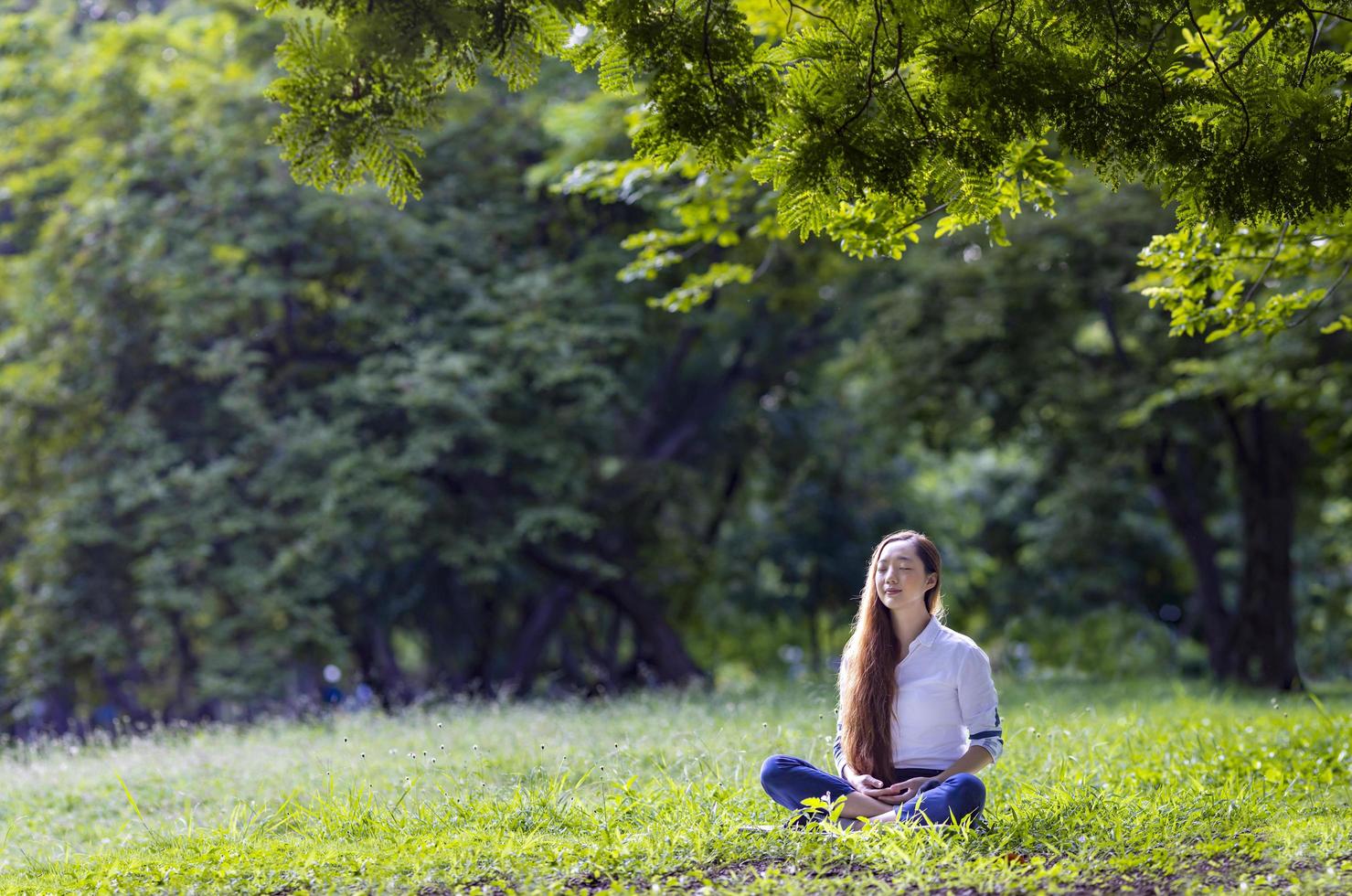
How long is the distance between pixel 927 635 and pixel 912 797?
2.27 feet

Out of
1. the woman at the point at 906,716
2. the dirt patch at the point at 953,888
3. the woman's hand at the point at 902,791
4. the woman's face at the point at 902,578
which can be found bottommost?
the dirt patch at the point at 953,888

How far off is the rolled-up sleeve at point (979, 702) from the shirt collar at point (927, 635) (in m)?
0.22

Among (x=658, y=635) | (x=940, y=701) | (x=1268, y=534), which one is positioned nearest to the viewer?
(x=940, y=701)

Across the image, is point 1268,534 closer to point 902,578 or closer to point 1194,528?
point 1194,528

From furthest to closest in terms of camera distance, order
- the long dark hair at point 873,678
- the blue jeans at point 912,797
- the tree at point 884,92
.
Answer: the long dark hair at point 873,678 < the blue jeans at point 912,797 < the tree at point 884,92

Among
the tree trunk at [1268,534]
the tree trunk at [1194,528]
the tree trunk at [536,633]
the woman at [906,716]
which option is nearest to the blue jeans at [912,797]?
the woman at [906,716]

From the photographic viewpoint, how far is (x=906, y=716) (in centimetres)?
579

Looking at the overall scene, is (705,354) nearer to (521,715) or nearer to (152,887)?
(521,715)

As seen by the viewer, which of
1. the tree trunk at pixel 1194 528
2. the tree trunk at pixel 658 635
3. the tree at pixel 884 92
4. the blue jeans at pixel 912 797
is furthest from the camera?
the tree trunk at pixel 658 635

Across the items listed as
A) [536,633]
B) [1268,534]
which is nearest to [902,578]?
[1268,534]

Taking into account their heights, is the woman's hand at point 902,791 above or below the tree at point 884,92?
below

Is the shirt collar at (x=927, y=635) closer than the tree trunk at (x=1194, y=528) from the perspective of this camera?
Yes

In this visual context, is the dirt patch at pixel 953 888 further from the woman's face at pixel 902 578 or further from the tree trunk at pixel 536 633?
the tree trunk at pixel 536 633

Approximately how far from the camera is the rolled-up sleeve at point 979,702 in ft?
18.2
